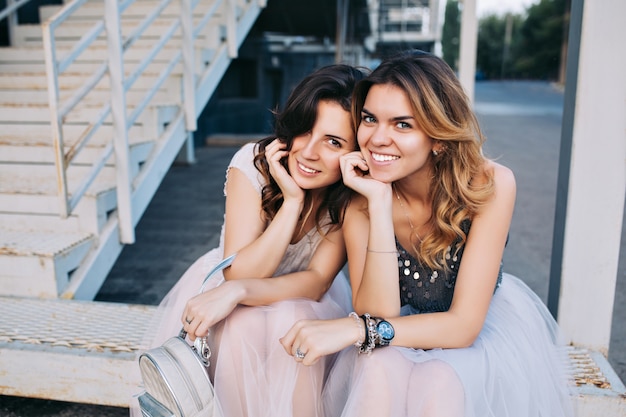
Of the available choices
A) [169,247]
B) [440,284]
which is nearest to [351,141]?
[440,284]

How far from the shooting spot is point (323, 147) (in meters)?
1.88

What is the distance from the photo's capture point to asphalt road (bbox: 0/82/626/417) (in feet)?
8.87

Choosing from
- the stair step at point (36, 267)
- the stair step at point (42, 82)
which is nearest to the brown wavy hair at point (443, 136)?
the stair step at point (36, 267)

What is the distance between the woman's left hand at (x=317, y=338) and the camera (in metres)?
1.54

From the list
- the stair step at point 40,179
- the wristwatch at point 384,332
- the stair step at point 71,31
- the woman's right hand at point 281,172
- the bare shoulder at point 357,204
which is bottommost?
the wristwatch at point 384,332

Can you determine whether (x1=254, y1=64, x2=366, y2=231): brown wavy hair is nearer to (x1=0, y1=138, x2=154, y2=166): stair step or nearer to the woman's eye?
the woman's eye

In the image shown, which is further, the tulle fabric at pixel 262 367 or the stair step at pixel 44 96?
the stair step at pixel 44 96

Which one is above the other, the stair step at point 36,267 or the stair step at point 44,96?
the stair step at point 44,96

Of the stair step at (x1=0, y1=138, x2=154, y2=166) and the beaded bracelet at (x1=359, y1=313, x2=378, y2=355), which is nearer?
the beaded bracelet at (x1=359, y1=313, x2=378, y2=355)

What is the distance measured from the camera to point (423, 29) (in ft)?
43.4

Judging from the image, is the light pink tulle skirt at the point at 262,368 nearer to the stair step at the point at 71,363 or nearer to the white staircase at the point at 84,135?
the stair step at the point at 71,363

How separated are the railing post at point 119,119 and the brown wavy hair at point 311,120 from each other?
118 cm

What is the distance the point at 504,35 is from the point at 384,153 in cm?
5405

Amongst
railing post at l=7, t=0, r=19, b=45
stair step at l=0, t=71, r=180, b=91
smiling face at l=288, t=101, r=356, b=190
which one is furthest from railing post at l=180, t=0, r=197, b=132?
smiling face at l=288, t=101, r=356, b=190
